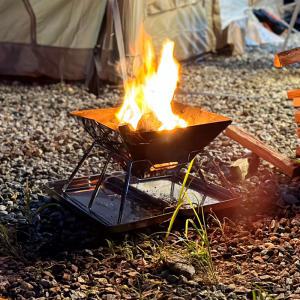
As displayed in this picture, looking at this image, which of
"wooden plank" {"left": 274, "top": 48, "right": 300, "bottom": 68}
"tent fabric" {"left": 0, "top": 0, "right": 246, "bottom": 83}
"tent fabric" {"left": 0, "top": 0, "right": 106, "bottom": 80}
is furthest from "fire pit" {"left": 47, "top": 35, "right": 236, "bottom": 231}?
"tent fabric" {"left": 0, "top": 0, "right": 106, "bottom": 80}

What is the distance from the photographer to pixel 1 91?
26.9ft

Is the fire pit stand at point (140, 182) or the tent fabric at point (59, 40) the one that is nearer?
the fire pit stand at point (140, 182)

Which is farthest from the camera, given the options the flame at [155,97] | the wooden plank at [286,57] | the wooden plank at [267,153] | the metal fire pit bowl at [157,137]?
the wooden plank at [267,153]

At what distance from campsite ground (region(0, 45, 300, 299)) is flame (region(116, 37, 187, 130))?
68 cm

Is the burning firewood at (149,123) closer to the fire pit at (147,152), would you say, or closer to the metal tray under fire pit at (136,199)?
the fire pit at (147,152)

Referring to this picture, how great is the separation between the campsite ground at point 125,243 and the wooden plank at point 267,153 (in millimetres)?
153

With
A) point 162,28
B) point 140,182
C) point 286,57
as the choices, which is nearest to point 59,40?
point 162,28

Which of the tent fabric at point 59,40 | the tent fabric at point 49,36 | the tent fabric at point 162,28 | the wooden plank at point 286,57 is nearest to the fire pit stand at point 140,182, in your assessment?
the wooden plank at point 286,57

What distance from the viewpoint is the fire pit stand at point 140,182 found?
12.7 feet

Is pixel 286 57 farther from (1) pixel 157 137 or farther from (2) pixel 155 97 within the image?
(1) pixel 157 137

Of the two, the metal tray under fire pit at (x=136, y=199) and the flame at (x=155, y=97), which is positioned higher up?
the flame at (x=155, y=97)

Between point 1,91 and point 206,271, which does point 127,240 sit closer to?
point 206,271

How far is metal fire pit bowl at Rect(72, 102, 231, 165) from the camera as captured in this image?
3.81 m

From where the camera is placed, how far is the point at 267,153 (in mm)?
4934
